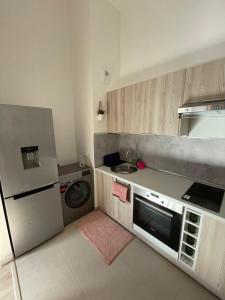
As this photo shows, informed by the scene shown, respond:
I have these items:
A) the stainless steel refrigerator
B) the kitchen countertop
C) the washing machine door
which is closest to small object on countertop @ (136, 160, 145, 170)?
the kitchen countertop

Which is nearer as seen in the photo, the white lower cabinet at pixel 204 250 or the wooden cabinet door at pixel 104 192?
the white lower cabinet at pixel 204 250

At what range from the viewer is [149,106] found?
5.46 ft

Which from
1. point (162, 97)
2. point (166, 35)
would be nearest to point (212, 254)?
point (162, 97)

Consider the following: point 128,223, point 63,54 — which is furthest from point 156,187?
point 63,54

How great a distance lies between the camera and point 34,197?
164 cm

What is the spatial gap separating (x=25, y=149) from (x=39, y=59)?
54.6 inches

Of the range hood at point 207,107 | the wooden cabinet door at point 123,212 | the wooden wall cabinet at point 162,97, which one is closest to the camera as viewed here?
the range hood at point 207,107

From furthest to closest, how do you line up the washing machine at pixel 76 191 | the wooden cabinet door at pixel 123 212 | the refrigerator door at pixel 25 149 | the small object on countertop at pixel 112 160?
1. the small object on countertop at pixel 112 160
2. the washing machine at pixel 76 191
3. the wooden cabinet door at pixel 123 212
4. the refrigerator door at pixel 25 149

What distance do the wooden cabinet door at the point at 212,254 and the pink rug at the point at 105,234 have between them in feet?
2.85

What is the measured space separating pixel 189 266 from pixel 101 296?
34.9 inches

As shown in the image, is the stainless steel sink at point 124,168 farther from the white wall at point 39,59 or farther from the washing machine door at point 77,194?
the white wall at point 39,59

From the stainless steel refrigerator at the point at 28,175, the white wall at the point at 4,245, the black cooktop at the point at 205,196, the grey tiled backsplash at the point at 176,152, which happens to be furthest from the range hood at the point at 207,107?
the white wall at the point at 4,245

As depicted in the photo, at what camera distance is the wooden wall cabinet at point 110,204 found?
192cm

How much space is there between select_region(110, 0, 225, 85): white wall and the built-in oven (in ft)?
5.11
